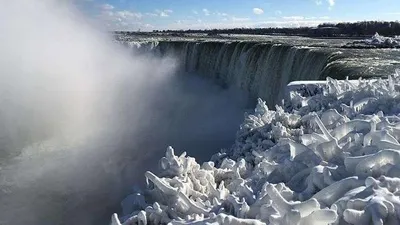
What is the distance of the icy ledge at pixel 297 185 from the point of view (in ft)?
6.31

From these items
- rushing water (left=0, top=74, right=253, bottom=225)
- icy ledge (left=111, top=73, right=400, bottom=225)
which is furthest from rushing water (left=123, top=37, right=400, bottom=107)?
icy ledge (left=111, top=73, right=400, bottom=225)

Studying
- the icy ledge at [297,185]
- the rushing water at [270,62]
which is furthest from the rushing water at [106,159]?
the icy ledge at [297,185]

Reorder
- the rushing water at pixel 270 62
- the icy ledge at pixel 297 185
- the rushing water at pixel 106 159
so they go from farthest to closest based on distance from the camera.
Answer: the rushing water at pixel 270 62 → the rushing water at pixel 106 159 → the icy ledge at pixel 297 185

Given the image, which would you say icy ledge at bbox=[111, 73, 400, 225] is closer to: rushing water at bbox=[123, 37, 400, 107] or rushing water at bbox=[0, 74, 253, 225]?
rushing water at bbox=[0, 74, 253, 225]

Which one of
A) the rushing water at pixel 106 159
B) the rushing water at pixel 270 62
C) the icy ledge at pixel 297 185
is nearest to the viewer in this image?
the icy ledge at pixel 297 185

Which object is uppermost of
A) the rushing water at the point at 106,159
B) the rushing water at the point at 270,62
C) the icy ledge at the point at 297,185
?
the icy ledge at the point at 297,185

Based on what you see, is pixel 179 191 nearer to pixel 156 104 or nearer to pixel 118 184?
pixel 118 184

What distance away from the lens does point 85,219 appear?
7273 mm

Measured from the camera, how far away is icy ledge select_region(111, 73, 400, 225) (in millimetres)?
1924

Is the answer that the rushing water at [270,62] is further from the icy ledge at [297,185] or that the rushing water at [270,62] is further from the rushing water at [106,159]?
the icy ledge at [297,185]

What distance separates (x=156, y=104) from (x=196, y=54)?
5.06 meters

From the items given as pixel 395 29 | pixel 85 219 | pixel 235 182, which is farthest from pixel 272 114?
pixel 395 29

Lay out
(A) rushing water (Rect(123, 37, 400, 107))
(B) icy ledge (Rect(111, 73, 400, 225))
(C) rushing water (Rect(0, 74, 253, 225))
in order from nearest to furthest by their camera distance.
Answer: (B) icy ledge (Rect(111, 73, 400, 225)), (C) rushing water (Rect(0, 74, 253, 225)), (A) rushing water (Rect(123, 37, 400, 107))

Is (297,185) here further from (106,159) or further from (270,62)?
(270,62)
